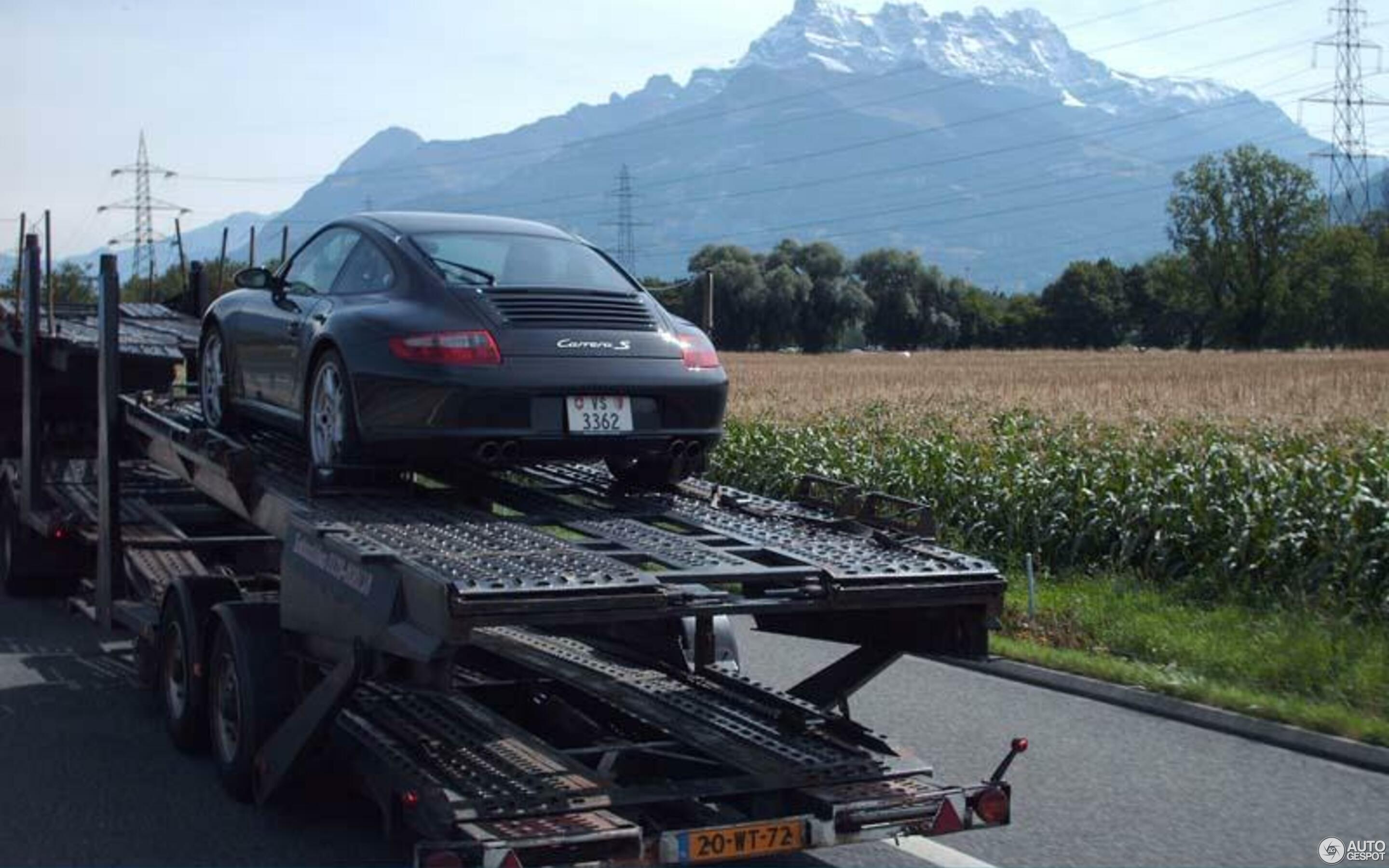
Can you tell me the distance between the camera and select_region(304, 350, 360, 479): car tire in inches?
265

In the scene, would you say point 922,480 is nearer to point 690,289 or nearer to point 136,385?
point 690,289

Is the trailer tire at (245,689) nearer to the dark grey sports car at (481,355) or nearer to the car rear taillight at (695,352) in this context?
the dark grey sports car at (481,355)

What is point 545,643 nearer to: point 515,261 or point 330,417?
point 330,417

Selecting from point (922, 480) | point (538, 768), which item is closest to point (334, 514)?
point (538, 768)

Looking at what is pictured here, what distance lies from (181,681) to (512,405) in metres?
2.15

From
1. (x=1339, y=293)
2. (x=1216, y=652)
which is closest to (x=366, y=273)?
(x=1216, y=652)

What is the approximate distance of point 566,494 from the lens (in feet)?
24.2

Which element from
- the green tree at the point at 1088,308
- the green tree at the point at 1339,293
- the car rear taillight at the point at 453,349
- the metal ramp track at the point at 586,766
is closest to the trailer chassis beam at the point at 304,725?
the metal ramp track at the point at 586,766

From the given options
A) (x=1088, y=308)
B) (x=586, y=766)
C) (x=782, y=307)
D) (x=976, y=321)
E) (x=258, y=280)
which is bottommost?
(x=586, y=766)

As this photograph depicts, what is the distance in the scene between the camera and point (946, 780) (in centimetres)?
679

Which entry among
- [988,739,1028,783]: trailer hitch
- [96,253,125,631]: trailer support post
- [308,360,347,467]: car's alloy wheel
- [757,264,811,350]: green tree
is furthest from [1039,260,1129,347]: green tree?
[988,739,1028,783]: trailer hitch

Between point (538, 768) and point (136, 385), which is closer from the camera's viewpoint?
point (538, 768)

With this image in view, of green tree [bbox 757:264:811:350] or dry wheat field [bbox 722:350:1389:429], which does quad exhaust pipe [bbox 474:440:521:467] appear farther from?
green tree [bbox 757:264:811:350]

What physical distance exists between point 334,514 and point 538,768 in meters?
1.43
